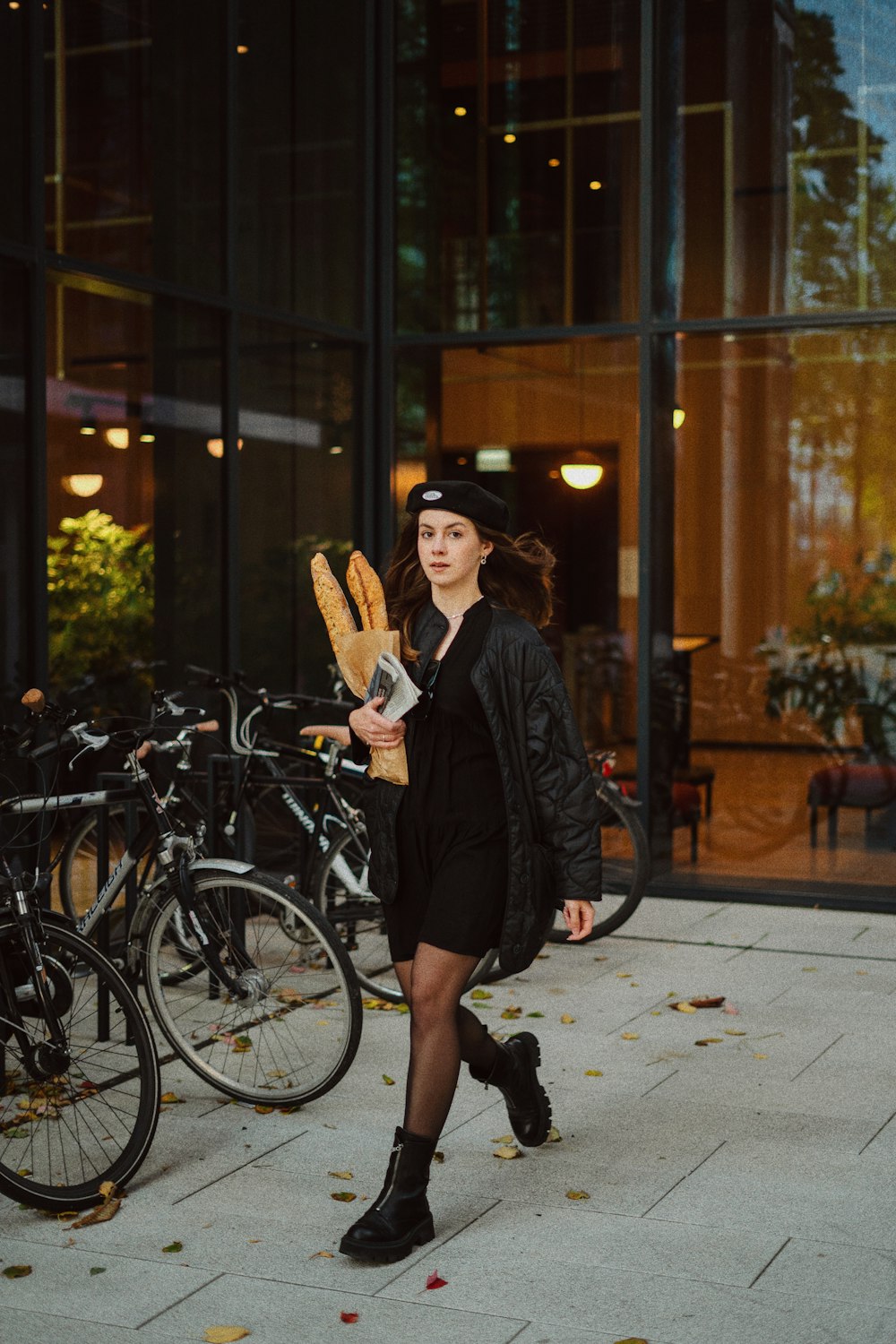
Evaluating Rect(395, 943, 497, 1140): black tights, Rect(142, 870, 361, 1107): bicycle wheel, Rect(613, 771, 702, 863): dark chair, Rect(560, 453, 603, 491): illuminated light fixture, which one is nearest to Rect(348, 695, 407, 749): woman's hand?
Rect(395, 943, 497, 1140): black tights

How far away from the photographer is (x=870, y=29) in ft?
28.9

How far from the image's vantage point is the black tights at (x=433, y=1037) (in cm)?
402

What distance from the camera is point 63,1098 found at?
16.1ft

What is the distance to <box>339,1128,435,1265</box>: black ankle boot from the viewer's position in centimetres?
392

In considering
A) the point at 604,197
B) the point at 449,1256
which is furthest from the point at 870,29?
the point at 449,1256

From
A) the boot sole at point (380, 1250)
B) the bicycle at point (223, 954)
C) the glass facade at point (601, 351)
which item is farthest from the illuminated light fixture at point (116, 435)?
the boot sole at point (380, 1250)

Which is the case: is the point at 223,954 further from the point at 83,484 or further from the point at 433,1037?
the point at 83,484

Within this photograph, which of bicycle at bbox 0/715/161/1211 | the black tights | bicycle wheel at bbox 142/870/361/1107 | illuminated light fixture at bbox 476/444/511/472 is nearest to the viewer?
the black tights

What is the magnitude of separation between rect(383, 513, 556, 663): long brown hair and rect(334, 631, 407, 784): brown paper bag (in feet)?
0.81

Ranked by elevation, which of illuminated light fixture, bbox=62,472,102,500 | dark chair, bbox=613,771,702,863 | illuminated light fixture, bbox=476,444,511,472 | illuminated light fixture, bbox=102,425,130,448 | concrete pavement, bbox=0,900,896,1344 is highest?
illuminated light fixture, bbox=476,444,511,472

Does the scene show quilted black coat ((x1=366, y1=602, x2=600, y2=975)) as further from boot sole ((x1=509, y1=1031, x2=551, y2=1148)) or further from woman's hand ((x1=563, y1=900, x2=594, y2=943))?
boot sole ((x1=509, y1=1031, x2=551, y2=1148))

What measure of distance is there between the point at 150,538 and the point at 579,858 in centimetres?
423

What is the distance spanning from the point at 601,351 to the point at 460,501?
5.51 metres

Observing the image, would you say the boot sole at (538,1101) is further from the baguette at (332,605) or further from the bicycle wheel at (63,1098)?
the baguette at (332,605)
